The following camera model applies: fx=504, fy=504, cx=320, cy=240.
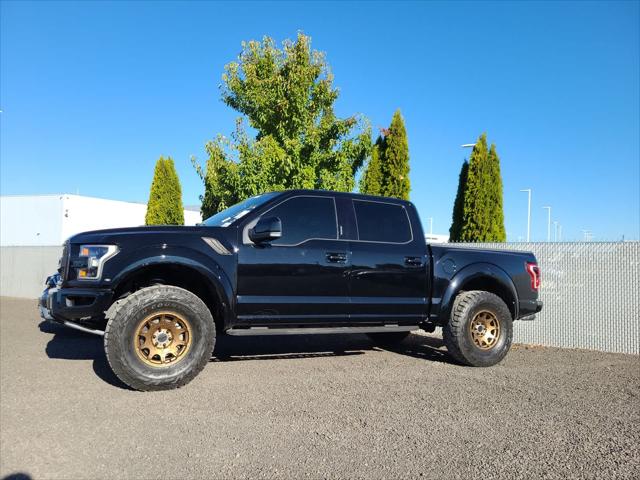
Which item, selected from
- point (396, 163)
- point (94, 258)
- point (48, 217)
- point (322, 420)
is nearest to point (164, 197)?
point (396, 163)

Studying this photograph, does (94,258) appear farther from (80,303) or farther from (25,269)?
(25,269)

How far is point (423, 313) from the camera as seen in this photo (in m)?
6.19

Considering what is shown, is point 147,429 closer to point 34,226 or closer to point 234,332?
point 234,332

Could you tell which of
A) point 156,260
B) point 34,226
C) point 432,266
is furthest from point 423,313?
point 34,226

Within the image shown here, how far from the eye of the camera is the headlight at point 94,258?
15.7ft

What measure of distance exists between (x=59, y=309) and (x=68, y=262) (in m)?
0.45

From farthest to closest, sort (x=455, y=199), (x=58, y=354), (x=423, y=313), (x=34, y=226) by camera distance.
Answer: (x=34, y=226), (x=455, y=199), (x=58, y=354), (x=423, y=313)

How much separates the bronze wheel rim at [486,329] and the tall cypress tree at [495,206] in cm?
930

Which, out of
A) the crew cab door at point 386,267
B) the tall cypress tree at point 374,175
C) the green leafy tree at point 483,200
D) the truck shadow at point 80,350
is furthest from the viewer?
the green leafy tree at point 483,200

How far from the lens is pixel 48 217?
32344 millimetres

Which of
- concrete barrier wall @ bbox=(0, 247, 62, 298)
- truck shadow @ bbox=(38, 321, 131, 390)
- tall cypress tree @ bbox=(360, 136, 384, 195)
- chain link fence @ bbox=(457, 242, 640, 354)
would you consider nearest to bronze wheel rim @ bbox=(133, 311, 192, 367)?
truck shadow @ bbox=(38, 321, 131, 390)

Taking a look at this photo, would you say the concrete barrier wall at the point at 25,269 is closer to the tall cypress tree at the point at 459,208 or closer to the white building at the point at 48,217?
the tall cypress tree at the point at 459,208

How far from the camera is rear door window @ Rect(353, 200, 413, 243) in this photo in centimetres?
609

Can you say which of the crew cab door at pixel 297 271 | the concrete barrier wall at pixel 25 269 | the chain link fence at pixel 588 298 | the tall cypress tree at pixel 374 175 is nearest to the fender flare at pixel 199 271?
the crew cab door at pixel 297 271
